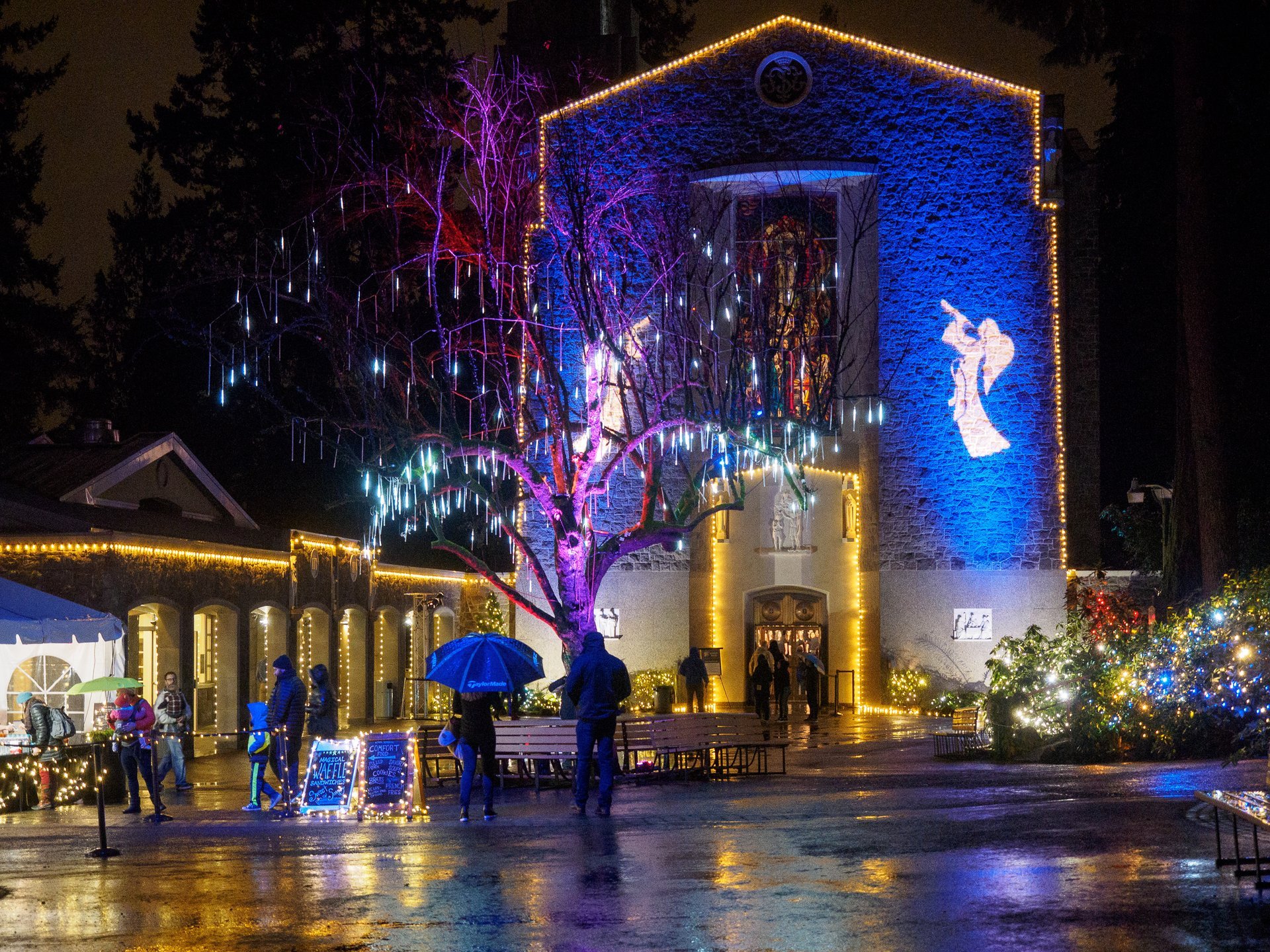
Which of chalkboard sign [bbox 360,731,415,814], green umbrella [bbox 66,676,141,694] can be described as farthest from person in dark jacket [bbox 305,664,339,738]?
green umbrella [bbox 66,676,141,694]

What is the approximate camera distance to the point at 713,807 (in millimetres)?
15516

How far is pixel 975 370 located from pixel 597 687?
72.7 feet

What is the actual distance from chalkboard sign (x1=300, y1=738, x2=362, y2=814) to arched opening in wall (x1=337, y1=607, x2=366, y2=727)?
16.7 metres

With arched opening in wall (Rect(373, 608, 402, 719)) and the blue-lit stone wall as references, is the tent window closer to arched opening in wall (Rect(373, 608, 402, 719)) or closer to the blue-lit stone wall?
arched opening in wall (Rect(373, 608, 402, 719))

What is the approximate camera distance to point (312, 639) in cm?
3081

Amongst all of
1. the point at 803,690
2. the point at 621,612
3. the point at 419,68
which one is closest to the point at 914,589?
the point at 803,690

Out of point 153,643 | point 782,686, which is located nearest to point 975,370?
point 782,686

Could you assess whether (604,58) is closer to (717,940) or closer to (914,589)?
(914,589)

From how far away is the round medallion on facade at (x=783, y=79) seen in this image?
1398 inches

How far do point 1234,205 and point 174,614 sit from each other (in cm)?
2600

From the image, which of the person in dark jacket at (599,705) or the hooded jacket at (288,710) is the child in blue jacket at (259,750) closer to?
the hooded jacket at (288,710)

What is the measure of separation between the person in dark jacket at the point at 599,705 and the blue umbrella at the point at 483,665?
1.28 meters

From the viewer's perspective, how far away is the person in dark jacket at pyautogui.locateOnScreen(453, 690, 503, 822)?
49.3 ft

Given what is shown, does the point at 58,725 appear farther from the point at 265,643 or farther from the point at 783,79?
the point at 783,79
